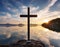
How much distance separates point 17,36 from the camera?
299 cm

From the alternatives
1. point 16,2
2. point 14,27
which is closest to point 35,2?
point 16,2

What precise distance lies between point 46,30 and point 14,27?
1.58ft

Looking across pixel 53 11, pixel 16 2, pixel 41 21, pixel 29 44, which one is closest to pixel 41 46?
pixel 29 44

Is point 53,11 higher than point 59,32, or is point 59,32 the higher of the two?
point 53,11

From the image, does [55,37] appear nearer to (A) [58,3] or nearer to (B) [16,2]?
(A) [58,3]

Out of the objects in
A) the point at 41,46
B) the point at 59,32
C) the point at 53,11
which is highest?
the point at 53,11

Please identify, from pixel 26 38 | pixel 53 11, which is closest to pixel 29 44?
pixel 26 38

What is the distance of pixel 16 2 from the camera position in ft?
9.98

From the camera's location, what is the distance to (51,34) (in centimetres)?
297

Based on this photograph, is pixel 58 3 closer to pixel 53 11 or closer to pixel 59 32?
pixel 53 11

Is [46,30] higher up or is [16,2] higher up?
[16,2]

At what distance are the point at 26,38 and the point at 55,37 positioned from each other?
1.42 feet

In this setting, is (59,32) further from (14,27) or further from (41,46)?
(14,27)

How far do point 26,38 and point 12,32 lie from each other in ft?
0.75
